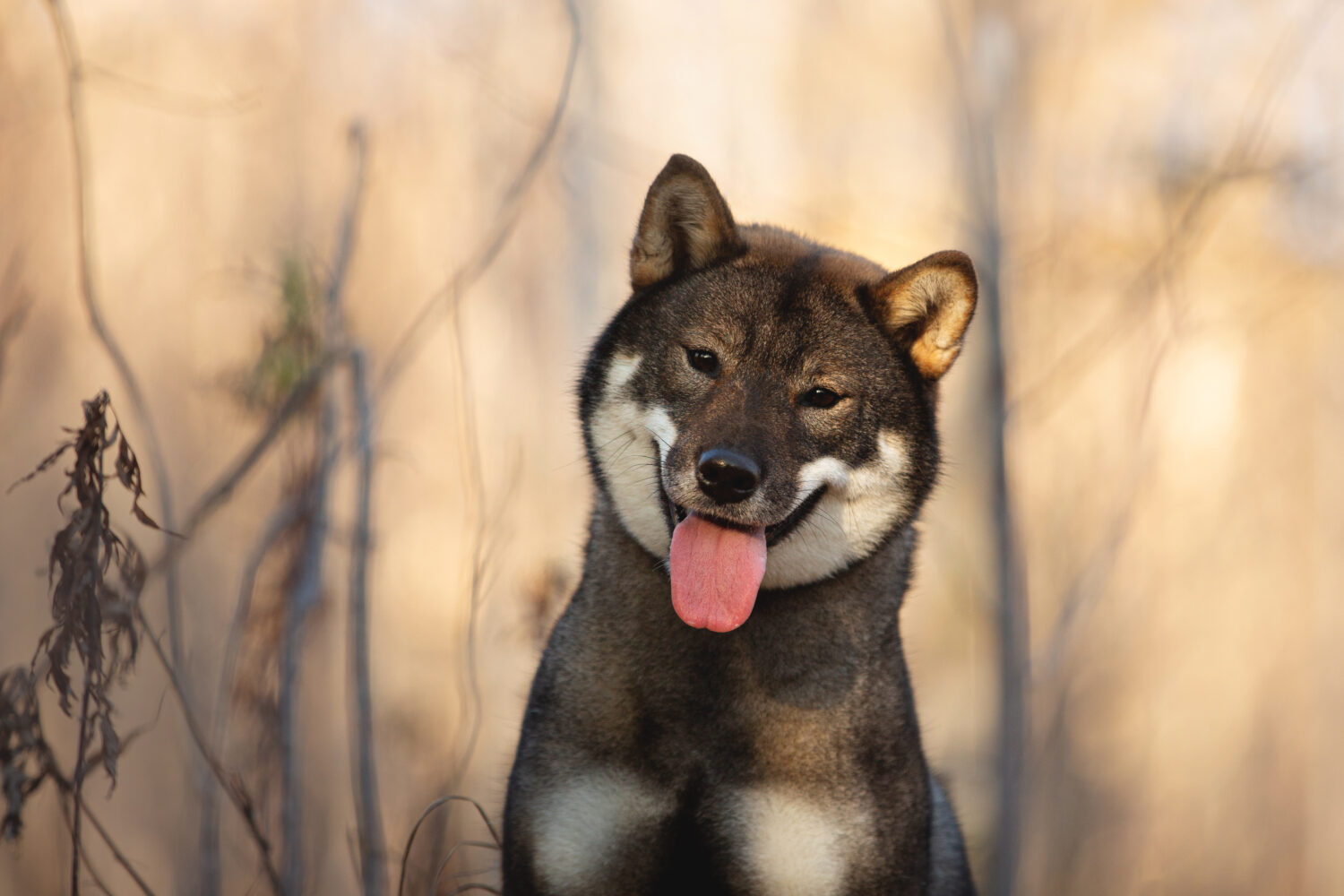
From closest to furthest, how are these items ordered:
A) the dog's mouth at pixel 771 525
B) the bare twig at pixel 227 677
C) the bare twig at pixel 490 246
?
the dog's mouth at pixel 771 525 → the bare twig at pixel 227 677 → the bare twig at pixel 490 246

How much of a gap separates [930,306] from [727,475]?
721mm

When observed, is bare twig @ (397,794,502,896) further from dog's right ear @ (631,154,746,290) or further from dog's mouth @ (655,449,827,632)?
dog's right ear @ (631,154,746,290)

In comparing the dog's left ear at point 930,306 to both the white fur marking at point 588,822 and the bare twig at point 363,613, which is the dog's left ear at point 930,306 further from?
the bare twig at point 363,613

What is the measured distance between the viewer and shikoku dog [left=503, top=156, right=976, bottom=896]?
222 centimetres

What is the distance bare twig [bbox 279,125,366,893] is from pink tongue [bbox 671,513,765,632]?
181cm

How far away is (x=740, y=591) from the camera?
2111 millimetres

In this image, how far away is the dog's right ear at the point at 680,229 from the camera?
94.5 inches

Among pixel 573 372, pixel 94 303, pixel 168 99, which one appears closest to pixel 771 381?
pixel 573 372

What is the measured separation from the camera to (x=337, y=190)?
3969 mm

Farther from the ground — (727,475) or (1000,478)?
(727,475)

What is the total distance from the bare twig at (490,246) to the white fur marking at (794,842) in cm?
223

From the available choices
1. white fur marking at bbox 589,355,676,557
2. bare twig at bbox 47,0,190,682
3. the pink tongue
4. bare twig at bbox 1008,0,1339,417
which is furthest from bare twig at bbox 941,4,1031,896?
bare twig at bbox 47,0,190,682

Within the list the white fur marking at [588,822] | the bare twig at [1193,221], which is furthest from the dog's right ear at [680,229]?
the bare twig at [1193,221]

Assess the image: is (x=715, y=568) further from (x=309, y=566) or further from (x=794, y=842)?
(x=309, y=566)
